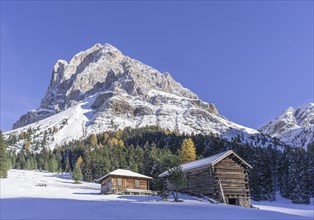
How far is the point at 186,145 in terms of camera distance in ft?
316

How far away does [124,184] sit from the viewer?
5478 centimetres

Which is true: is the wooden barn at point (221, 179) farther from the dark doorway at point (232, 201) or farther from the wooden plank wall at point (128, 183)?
the wooden plank wall at point (128, 183)

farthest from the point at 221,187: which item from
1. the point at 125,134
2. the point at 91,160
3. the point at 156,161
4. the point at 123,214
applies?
the point at 125,134

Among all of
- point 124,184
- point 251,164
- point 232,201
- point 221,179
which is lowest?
point 232,201

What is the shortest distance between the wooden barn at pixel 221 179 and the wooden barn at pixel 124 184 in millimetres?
9054

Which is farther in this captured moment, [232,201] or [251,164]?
[251,164]

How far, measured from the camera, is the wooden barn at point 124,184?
53.0m

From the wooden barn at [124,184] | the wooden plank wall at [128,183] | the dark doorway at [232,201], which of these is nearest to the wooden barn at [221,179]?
the dark doorway at [232,201]

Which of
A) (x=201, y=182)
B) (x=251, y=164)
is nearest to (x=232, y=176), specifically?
(x=201, y=182)

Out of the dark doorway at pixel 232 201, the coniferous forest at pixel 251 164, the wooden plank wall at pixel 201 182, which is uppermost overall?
the coniferous forest at pixel 251 164

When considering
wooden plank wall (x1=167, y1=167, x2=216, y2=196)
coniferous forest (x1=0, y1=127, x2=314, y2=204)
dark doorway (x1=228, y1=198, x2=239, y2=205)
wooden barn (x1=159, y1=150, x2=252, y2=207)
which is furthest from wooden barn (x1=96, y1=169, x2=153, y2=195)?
dark doorway (x1=228, y1=198, x2=239, y2=205)

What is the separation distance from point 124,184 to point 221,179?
16870 millimetres

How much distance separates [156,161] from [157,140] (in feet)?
178

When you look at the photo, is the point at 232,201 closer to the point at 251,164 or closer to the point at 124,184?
the point at 124,184
